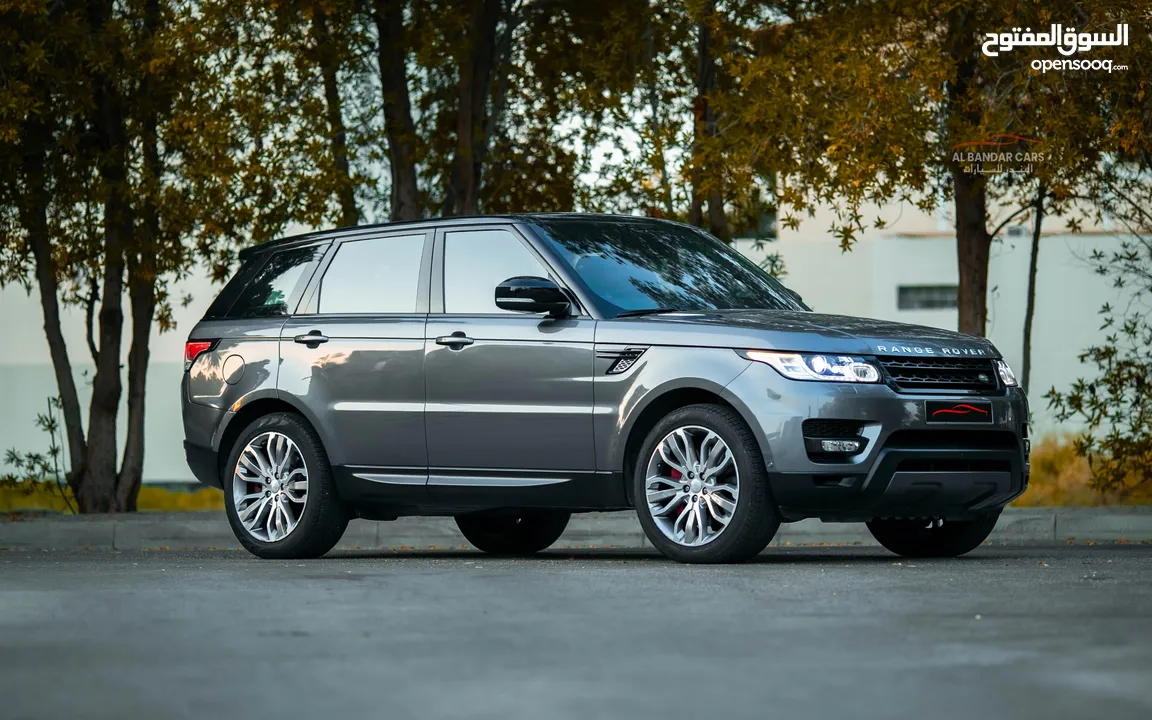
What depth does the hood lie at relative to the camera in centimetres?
905

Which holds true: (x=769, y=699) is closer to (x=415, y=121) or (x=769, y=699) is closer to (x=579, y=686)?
(x=579, y=686)

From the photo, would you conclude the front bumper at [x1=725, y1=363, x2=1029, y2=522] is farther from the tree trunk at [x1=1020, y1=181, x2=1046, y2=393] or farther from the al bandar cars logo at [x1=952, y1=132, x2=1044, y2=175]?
the tree trunk at [x1=1020, y1=181, x2=1046, y2=393]

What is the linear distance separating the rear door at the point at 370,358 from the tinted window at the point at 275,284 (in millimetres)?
281

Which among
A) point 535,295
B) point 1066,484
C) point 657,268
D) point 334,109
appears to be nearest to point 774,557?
point 657,268

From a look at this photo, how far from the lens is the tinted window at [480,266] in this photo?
10.1 metres

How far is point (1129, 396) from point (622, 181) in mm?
5031

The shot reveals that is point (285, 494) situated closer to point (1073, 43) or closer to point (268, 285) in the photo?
point (268, 285)

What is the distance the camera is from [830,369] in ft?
29.5

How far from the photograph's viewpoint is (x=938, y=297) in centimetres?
3266

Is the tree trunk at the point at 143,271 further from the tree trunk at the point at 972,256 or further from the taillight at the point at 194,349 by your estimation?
the tree trunk at the point at 972,256

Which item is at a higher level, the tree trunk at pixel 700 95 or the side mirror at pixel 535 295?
the tree trunk at pixel 700 95

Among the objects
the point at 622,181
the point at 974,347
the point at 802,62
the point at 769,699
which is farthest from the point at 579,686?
the point at 622,181

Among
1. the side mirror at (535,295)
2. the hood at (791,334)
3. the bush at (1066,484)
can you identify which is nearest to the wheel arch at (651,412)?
the hood at (791,334)

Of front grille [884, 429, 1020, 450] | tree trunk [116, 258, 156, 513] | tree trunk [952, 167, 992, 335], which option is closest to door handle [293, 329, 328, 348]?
front grille [884, 429, 1020, 450]
